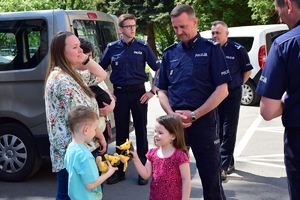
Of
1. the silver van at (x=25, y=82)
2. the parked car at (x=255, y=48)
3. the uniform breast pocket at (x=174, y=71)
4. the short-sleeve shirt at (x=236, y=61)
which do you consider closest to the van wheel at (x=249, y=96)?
the parked car at (x=255, y=48)

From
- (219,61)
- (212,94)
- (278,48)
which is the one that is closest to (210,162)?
(212,94)

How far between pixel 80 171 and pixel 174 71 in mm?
1299

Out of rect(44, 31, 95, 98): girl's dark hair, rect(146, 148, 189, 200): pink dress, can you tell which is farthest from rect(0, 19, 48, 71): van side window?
rect(146, 148, 189, 200): pink dress

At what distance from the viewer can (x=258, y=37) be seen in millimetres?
11211

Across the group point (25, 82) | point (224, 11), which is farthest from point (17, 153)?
point (224, 11)

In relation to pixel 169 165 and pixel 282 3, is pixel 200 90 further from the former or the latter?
pixel 282 3

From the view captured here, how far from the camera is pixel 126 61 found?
555cm

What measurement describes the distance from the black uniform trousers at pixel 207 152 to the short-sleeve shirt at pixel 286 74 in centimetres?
110

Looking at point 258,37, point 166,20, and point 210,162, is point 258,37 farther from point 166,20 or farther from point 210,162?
point 166,20

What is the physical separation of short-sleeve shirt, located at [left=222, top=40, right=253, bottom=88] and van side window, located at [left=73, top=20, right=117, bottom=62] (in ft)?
5.35

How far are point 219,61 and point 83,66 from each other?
124 cm

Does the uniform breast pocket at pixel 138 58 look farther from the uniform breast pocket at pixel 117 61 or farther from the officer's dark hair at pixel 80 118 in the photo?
the officer's dark hair at pixel 80 118

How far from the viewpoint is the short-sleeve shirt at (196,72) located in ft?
12.1

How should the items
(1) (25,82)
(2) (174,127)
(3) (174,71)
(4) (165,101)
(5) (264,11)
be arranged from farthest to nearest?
1. (5) (264,11)
2. (1) (25,82)
3. (4) (165,101)
4. (3) (174,71)
5. (2) (174,127)
